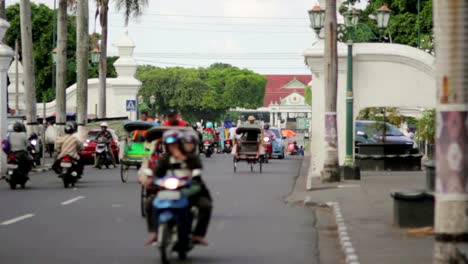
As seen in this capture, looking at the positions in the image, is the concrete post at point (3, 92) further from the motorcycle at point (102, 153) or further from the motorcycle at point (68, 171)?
the motorcycle at point (102, 153)

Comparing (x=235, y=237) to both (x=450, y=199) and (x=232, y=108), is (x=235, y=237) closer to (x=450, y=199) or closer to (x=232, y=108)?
(x=450, y=199)

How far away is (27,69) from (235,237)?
3063 centimetres

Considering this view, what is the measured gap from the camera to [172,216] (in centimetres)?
1444

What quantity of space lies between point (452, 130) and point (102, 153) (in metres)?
34.2

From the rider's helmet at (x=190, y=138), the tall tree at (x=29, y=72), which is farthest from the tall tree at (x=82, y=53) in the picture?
the rider's helmet at (x=190, y=138)

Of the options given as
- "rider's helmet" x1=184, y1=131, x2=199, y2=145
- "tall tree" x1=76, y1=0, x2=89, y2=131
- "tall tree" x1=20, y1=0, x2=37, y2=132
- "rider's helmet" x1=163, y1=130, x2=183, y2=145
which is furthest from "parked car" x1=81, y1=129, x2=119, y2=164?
"rider's helmet" x1=163, y1=130, x2=183, y2=145

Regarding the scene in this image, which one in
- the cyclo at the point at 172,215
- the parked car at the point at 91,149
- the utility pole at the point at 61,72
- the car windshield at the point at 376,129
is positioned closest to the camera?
the cyclo at the point at 172,215

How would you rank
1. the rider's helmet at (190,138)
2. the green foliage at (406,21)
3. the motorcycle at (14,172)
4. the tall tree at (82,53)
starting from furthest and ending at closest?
the green foliage at (406,21) → the tall tree at (82,53) → the motorcycle at (14,172) → the rider's helmet at (190,138)

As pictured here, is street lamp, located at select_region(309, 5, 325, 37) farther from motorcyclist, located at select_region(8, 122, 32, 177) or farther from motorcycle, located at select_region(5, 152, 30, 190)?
motorcycle, located at select_region(5, 152, 30, 190)

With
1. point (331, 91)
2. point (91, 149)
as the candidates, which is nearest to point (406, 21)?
point (91, 149)

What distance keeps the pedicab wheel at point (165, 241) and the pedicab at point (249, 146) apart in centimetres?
2714

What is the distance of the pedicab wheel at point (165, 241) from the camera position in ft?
46.6

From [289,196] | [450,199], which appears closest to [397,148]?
[289,196]

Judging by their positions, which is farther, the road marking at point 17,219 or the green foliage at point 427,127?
the green foliage at point 427,127
